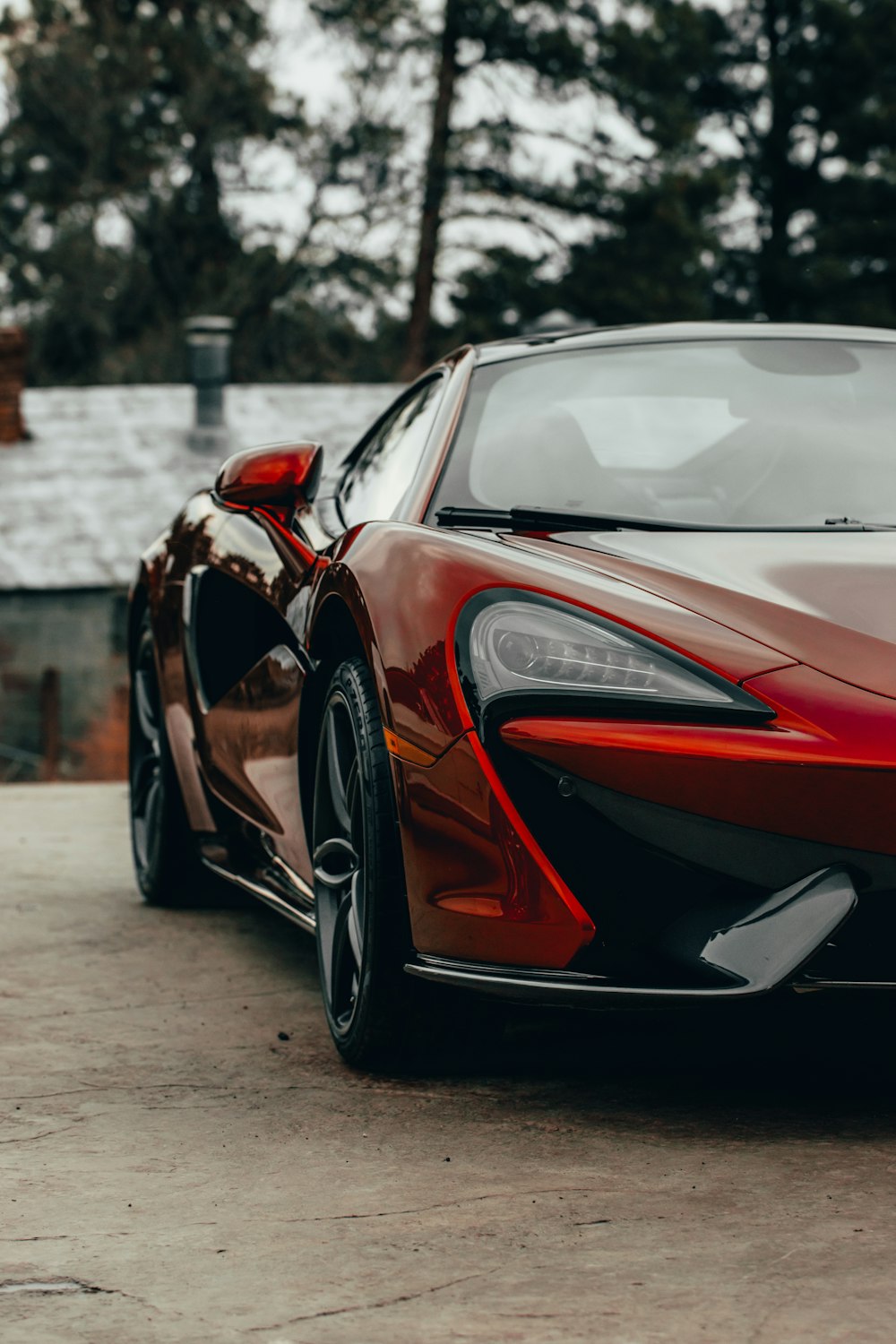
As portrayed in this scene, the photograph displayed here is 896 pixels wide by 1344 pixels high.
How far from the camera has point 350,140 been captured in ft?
103

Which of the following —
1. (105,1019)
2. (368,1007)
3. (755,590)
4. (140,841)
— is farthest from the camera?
(140,841)

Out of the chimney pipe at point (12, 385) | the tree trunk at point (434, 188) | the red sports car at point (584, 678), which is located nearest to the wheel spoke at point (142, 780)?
the red sports car at point (584, 678)

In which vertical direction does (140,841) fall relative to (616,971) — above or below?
below

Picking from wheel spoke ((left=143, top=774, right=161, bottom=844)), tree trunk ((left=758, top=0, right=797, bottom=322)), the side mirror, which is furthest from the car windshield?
tree trunk ((left=758, top=0, right=797, bottom=322))

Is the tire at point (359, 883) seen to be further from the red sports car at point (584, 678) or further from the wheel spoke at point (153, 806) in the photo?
the wheel spoke at point (153, 806)

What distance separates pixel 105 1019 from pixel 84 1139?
915 millimetres

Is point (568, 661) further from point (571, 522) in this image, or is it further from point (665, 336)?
point (665, 336)

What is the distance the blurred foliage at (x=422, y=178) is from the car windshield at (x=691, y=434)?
2564cm

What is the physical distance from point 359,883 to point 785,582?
880 millimetres

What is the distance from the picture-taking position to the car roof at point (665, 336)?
4.21 meters

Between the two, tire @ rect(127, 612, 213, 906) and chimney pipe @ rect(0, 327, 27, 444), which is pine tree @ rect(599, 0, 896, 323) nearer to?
chimney pipe @ rect(0, 327, 27, 444)

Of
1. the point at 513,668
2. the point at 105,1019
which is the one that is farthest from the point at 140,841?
the point at 513,668

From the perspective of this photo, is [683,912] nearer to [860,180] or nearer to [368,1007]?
[368,1007]

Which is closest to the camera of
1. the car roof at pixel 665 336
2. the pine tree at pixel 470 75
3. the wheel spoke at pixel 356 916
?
the wheel spoke at pixel 356 916
